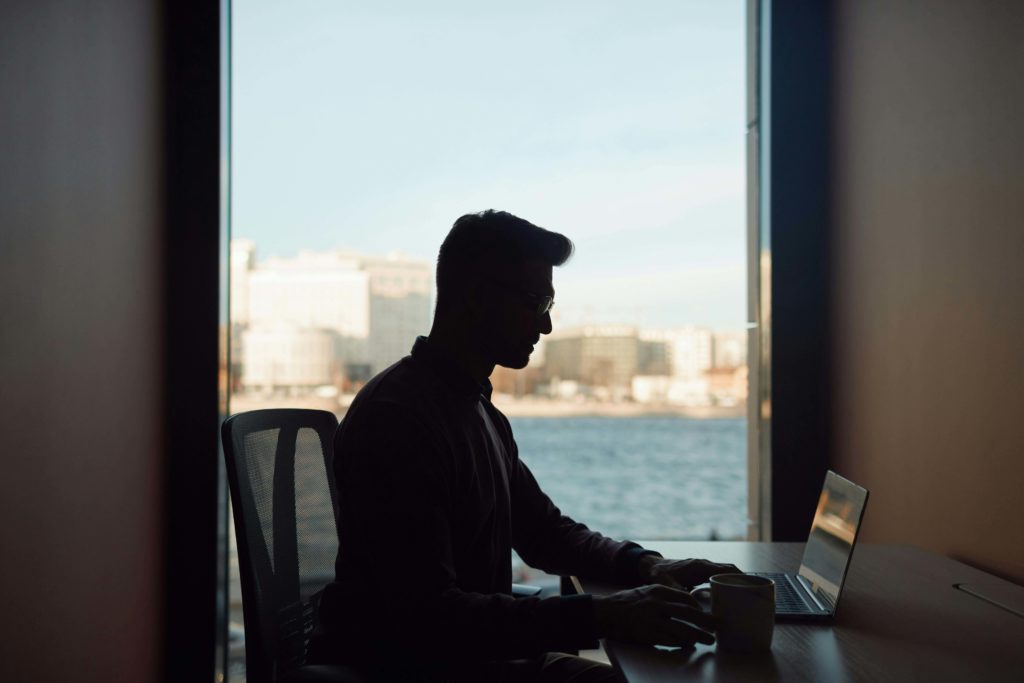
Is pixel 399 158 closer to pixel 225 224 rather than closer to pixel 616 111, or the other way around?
pixel 616 111

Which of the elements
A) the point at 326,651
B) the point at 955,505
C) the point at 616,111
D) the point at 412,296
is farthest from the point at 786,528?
the point at 616,111

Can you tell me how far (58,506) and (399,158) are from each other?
23724 millimetres

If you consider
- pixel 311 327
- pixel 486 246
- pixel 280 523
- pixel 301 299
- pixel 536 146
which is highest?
pixel 536 146

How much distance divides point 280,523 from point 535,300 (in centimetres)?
56

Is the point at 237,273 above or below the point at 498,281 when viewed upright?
above

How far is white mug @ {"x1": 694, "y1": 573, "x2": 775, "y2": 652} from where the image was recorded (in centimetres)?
99

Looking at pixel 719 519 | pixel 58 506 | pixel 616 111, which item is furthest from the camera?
pixel 616 111

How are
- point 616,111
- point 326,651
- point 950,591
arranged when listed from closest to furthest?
point 326,651
point 950,591
point 616,111

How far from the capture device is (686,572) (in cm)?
134

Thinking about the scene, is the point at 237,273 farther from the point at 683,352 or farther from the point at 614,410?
the point at 614,410

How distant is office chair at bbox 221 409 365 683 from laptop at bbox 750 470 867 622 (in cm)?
64

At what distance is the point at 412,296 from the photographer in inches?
488

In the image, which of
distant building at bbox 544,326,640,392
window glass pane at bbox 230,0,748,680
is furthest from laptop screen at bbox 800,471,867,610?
→ distant building at bbox 544,326,640,392

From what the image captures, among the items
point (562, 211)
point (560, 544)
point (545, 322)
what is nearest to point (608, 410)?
point (562, 211)
